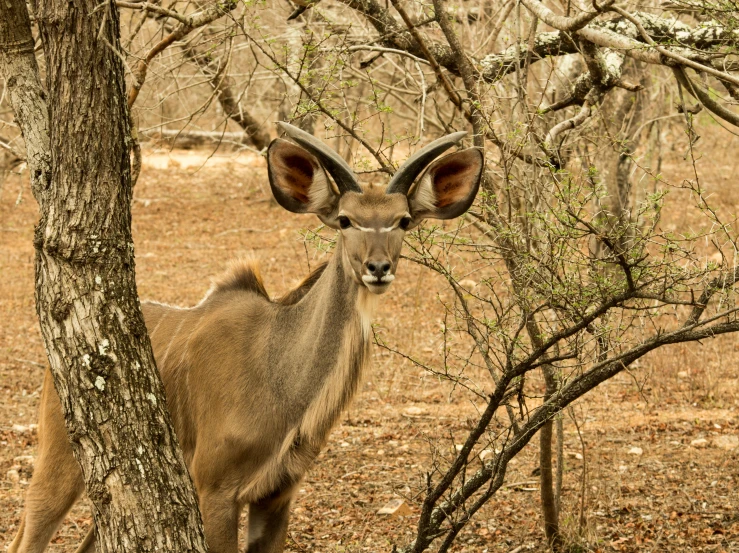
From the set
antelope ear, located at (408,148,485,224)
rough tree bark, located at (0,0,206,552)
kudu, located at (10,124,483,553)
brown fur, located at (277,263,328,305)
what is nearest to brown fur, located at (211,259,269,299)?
brown fur, located at (277,263,328,305)

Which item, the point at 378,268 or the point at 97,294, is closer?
the point at 97,294

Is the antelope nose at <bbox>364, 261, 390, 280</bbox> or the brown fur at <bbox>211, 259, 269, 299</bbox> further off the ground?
the antelope nose at <bbox>364, 261, 390, 280</bbox>

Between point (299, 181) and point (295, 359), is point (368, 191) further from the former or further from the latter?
point (295, 359)

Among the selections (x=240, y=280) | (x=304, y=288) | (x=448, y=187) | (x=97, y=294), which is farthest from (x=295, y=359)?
(x=97, y=294)

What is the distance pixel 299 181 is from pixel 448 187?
26.0 inches

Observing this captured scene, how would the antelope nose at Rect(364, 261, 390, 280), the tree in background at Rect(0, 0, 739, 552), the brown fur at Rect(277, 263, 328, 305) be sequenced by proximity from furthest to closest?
the brown fur at Rect(277, 263, 328, 305)
the antelope nose at Rect(364, 261, 390, 280)
the tree in background at Rect(0, 0, 739, 552)

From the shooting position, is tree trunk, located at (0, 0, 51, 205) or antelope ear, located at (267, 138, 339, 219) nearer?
tree trunk, located at (0, 0, 51, 205)

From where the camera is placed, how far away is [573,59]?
7.74 metres

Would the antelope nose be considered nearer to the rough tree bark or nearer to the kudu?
the kudu

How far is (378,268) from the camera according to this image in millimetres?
3896

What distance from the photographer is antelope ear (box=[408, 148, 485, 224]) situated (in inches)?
166

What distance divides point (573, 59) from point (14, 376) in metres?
5.68

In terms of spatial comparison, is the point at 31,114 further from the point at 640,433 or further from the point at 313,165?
the point at 640,433

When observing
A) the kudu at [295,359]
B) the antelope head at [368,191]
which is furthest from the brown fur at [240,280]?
the antelope head at [368,191]
